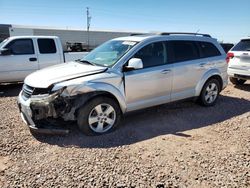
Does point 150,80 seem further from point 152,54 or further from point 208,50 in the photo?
point 208,50

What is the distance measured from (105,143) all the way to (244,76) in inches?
218

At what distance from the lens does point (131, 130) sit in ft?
15.2

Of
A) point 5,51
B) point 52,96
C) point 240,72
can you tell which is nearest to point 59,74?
point 52,96

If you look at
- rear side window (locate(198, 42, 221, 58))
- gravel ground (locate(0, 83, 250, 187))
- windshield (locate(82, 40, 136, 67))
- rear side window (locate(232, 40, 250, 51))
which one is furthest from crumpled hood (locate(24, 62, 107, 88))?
rear side window (locate(232, 40, 250, 51))

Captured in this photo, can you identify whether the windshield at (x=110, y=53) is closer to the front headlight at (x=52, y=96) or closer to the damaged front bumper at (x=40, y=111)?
the front headlight at (x=52, y=96)

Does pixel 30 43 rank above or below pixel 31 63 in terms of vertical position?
above

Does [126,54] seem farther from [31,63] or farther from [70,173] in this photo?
[31,63]

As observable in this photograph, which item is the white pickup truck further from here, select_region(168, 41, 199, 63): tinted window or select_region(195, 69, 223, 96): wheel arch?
select_region(195, 69, 223, 96): wheel arch

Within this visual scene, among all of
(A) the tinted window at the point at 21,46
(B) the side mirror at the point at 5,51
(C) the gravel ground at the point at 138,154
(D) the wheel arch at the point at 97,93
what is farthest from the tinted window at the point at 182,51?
(B) the side mirror at the point at 5,51

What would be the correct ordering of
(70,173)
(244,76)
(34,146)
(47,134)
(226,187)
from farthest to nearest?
(244,76) < (47,134) < (34,146) < (70,173) < (226,187)

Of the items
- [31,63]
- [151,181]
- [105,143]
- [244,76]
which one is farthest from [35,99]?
[244,76]

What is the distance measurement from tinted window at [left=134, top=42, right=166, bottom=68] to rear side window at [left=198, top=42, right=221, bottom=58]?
50.5 inches

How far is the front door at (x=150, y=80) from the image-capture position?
15.2ft

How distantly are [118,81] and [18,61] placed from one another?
5.07m
